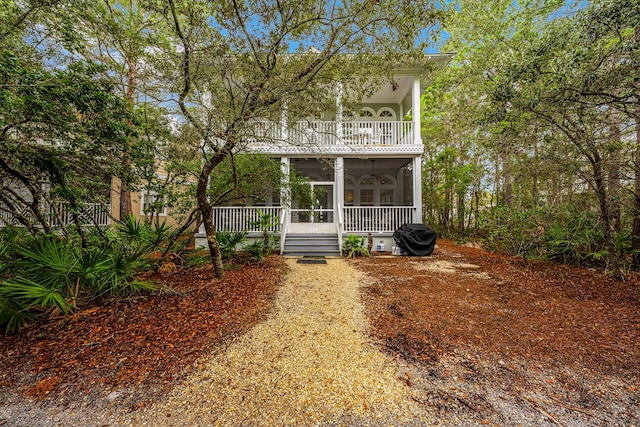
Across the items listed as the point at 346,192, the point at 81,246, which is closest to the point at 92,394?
the point at 81,246

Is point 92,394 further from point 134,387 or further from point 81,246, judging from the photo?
point 81,246

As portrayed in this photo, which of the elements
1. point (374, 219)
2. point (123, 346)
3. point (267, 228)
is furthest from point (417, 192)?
point (123, 346)

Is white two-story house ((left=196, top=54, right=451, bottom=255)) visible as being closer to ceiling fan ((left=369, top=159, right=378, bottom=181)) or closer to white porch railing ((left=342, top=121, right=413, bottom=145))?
white porch railing ((left=342, top=121, right=413, bottom=145))

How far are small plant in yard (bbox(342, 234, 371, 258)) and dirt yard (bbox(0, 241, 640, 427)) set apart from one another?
10.2 ft

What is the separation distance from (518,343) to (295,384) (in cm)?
237

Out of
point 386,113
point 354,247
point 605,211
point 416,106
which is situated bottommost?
point 354,247

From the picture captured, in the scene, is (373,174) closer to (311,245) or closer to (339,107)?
(311,245)

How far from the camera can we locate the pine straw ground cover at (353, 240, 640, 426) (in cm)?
172

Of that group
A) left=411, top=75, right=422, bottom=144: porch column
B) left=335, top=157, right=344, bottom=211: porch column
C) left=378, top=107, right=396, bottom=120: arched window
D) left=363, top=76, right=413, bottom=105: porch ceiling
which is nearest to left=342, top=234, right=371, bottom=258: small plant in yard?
left=335, top=157, right=344, bottom=211: porch column

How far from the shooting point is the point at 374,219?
338 inches

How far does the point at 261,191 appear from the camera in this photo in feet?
21.0

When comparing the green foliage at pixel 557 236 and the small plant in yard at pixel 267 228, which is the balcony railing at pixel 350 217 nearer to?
the small plant in yard at pixel 267 228

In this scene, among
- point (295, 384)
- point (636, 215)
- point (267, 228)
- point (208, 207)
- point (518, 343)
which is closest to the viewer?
point (295, 384)

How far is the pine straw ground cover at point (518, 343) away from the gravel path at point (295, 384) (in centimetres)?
25
